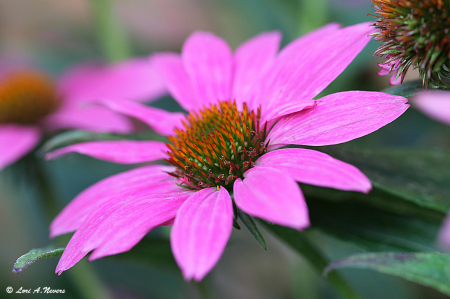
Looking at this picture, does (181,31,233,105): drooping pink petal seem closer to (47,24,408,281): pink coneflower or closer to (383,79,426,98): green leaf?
(47,24,408,281): pink coneflower

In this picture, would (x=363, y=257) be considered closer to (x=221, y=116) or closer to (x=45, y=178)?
(x=221, y=116)

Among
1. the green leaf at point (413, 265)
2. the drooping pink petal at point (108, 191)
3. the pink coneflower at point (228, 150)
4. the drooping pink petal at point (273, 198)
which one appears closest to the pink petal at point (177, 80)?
the pink coneflower at point (228, 150)

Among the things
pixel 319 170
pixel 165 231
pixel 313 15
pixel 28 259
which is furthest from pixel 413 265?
pixel 313 15

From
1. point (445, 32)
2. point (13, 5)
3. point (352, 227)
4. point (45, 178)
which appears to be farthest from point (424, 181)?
point (13, 5)

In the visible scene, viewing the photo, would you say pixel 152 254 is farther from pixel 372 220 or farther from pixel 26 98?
pixel 26 98

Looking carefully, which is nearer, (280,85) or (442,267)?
(442,267)
